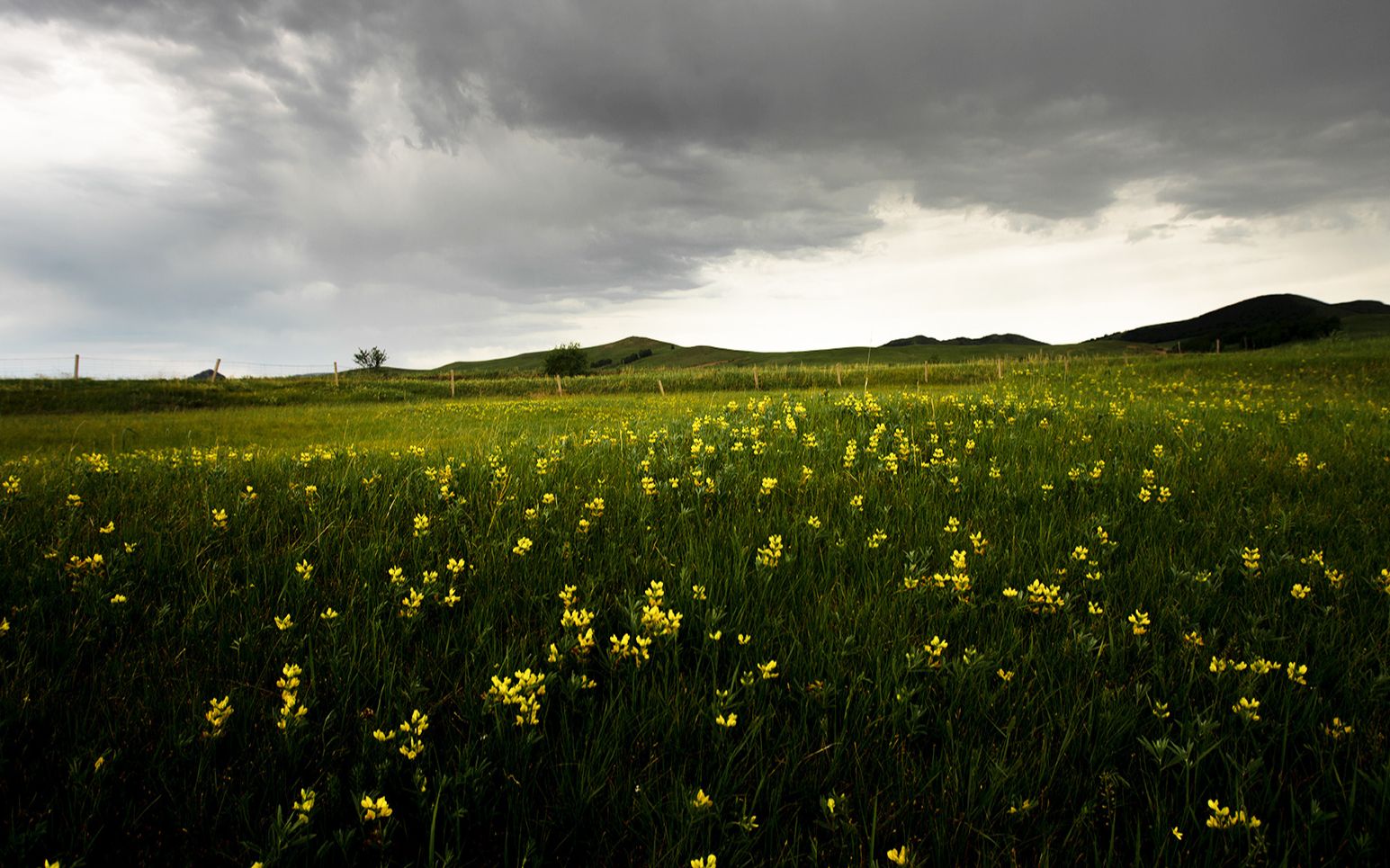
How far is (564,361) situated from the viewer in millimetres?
116000

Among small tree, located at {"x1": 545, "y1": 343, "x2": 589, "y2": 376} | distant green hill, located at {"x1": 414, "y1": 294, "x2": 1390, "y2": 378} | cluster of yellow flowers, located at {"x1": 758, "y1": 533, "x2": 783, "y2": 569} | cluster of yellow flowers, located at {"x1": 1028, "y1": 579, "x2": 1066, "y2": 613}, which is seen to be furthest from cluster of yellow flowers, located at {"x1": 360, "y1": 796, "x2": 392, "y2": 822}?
small tree, located at {"x1": 545, "y1": 343, "x2": 589, "y2": 376}

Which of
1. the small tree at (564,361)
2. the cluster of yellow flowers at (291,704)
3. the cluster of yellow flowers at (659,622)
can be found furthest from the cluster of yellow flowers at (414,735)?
the small tree at (564,361)

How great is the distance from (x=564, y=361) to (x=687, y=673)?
117514mm

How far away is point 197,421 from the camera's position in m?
23.6

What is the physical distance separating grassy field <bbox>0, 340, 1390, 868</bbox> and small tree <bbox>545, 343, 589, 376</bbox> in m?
113

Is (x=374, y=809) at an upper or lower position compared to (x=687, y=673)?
upper

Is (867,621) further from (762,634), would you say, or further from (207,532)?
(207,532)

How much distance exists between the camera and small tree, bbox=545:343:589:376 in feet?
378

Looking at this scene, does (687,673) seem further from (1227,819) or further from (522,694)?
(1227,819)

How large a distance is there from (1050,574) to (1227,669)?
3.16ft

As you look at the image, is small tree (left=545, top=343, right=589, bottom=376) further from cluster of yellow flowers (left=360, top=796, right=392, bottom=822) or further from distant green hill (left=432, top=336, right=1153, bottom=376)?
cluster of yellow flowers (left=360, top=796, right=392, bottom=822)

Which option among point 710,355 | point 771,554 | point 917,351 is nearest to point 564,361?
point 710,355

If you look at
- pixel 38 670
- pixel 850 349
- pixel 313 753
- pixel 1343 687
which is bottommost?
pixel 1343 687

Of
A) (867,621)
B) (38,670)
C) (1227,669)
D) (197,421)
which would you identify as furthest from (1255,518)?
(197,421)
